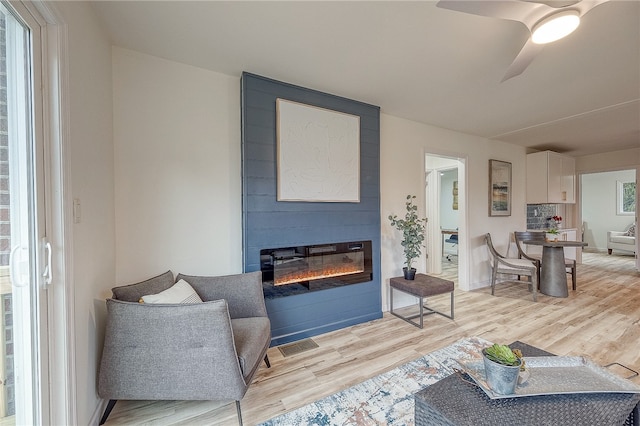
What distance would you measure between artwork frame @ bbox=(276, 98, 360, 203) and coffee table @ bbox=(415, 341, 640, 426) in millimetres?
1846

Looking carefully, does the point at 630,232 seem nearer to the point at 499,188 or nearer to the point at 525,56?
the point at 499,188

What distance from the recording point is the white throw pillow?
64.3 inches

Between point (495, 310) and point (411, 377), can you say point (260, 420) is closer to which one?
point (411, 377)

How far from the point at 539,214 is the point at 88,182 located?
22.5 ft

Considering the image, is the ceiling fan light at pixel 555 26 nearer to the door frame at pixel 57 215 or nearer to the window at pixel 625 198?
the door frame at pixel 57 215

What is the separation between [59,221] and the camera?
1.19 metres

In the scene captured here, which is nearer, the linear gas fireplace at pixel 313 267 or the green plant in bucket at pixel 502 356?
the green plant in bucket at pixel 502 356

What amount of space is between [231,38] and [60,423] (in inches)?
92.1

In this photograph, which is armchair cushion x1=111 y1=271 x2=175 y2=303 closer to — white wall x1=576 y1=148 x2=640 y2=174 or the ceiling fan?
the ceiling fan

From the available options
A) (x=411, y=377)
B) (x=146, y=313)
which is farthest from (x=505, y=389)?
(x=146, y=313)

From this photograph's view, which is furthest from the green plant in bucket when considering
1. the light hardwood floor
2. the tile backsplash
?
the tile backsplash

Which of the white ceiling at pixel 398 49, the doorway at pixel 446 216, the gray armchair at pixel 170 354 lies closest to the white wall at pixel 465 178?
the doorway at pixel 446 216

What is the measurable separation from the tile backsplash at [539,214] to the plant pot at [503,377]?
518cm

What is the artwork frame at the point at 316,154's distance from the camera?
248 cm
